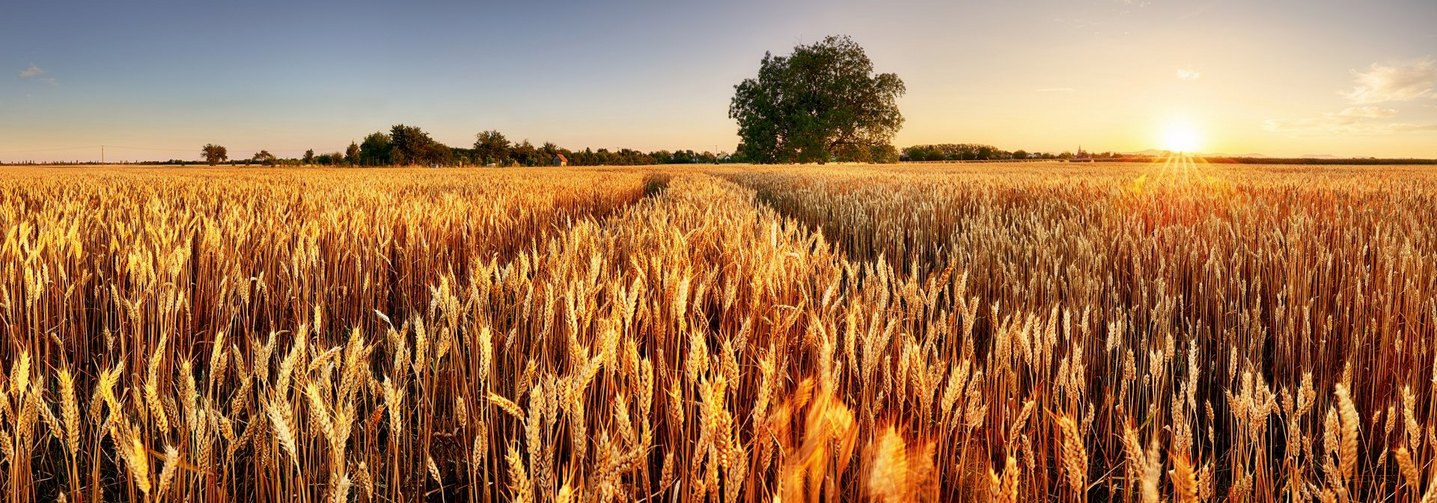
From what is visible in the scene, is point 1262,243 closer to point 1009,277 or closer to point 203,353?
point 1009,277

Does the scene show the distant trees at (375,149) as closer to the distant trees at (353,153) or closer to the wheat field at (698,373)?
the distant trees at (353,153)

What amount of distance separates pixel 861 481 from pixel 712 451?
0.35 m

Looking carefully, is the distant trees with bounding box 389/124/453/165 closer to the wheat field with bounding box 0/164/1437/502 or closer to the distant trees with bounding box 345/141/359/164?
the distant trees with bounding box 345/141/359/164

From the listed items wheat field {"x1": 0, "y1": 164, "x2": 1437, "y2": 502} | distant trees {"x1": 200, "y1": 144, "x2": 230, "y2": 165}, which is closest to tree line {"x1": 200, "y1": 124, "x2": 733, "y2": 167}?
distant trees {"x1": 200, "y1": 144, "x2": 230, "y2": 165}

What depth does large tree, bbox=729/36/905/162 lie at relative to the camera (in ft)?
143

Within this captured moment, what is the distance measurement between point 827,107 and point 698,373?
45.1 metres

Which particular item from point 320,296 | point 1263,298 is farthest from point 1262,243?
point 320,296

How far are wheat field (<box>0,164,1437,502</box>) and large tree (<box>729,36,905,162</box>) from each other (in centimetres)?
4082

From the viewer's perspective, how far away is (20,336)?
1.82 meters

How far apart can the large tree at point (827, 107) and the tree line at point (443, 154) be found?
2165 cm

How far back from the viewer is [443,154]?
71.9 metres

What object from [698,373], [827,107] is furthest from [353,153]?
[698,373]

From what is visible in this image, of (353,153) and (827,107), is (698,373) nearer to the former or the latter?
(827,107)

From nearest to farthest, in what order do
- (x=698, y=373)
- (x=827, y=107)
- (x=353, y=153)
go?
(x=698, y=373)
(x=827, y=107)
(x=353, y=153)
